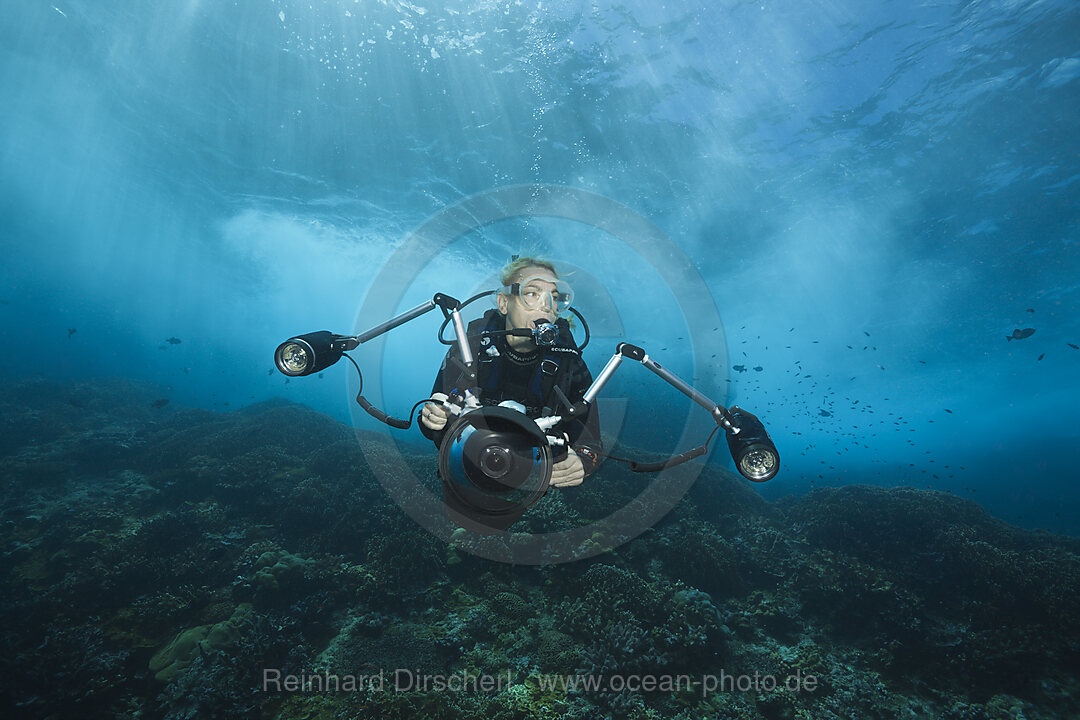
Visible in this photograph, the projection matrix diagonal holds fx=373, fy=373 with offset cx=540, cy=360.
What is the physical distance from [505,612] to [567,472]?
4416 mm

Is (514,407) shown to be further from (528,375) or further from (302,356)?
(302,356)

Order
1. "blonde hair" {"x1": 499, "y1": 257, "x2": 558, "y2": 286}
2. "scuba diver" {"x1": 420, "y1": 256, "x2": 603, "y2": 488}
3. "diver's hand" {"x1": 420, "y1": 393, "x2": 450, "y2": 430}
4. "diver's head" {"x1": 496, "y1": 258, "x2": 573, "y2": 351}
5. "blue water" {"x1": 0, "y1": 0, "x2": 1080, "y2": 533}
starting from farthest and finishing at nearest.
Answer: "blue water" {"x1": 0, "y1": 0, "x2": 1080, "y2": 533}
"blonde hair" {"x1": 499, "y1": 257, "x2": 558, "y2": 286}
"diver's head" {"x1": 496, "y1": 258, "x2": 573, "y2": 351}
"scuba diver" {"x1": 420, "y1": 256, "x2": 603, "y2": 488}
"diver's hand" {"x1": 420, "y1": 393, "x2": 450, "y2": 430}

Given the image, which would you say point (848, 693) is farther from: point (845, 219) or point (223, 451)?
point (845, 219)

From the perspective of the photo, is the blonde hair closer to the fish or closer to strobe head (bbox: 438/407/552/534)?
strobe head (bbox: 438/407/552/534)

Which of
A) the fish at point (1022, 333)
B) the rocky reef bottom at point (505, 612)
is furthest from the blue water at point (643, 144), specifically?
the fish at point (1022, 333)

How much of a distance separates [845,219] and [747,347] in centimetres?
2798

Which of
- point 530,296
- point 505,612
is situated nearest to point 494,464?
point 530,296

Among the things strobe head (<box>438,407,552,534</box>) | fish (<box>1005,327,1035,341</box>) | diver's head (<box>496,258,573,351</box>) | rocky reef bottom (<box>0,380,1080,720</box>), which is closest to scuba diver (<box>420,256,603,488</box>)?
diver's head (<box>496,258,573,351</box>)

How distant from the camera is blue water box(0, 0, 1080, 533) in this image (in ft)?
35.1

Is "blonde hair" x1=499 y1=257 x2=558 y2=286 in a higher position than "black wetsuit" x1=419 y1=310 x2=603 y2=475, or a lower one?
higher

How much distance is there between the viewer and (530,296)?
3.33m

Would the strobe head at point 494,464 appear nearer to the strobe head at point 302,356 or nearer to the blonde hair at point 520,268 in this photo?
the strobe head at point 302,356

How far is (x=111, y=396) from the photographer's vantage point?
21000 millimetres

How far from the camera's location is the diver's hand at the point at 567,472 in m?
2.56
